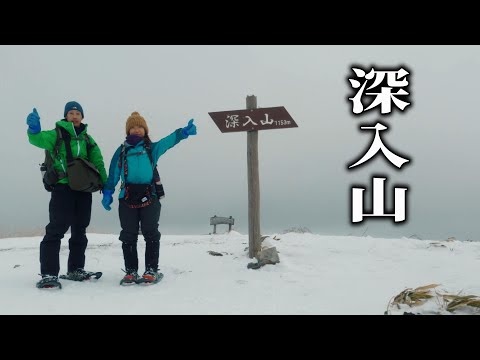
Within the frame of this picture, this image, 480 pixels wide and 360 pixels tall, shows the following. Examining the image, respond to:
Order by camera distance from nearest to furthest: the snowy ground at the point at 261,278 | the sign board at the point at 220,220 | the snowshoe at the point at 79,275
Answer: the snowy ground at the point at 261,278
the snowshoe at the point at 79,275
the sign board at the point at 220,220

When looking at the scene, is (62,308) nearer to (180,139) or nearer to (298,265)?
(180,139)

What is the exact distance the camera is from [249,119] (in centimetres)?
595

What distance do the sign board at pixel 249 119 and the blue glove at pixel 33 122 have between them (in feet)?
8.22

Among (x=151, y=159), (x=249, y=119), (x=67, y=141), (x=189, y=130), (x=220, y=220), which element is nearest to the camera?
(x=67, y=141)

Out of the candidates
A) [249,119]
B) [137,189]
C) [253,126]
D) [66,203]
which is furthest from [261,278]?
[66,203]

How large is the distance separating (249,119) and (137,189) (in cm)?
220

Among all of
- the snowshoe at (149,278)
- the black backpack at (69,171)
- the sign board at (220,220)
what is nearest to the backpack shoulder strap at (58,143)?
the black backpack at (69,171)

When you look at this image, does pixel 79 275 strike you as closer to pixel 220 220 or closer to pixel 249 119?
pixel 249 119

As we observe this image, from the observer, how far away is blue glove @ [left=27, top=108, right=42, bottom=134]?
4336mm

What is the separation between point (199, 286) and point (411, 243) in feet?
15.5

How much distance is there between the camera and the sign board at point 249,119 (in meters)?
5.82

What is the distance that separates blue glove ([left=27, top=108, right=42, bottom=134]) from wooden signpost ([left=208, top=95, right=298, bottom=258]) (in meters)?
2.50

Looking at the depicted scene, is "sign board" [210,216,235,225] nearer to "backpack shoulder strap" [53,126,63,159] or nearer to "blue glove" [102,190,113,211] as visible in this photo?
"blue glove" [102,190,113,211]

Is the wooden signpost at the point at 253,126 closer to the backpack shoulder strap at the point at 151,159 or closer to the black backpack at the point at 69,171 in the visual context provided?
the backpack shoulder strap at the point at 151,159
